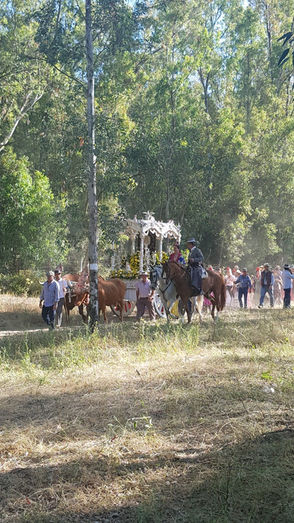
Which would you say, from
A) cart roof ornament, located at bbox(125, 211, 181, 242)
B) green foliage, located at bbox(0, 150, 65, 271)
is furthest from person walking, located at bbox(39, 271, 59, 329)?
green foliage, located at bbox(0, 150, 65, 271)

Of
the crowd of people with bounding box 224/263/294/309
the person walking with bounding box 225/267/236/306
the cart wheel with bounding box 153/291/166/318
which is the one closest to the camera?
the cart wheel with bounding box 153/291/166/318

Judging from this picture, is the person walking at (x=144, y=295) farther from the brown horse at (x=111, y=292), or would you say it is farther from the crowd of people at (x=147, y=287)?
the brown horse at (x=111, y=292)

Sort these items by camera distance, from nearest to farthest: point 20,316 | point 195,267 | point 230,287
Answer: point 195,267 → point 20,316 → point 230,287

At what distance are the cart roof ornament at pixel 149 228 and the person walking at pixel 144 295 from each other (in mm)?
2299

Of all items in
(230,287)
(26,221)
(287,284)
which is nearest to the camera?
(287,284)

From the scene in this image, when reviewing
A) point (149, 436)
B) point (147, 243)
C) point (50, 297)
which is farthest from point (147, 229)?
point (149, 436)

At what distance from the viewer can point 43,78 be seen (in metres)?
21.0

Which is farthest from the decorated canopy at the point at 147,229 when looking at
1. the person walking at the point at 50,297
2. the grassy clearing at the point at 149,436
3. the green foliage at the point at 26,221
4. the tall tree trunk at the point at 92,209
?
the grassy clearing at the point at 149,436

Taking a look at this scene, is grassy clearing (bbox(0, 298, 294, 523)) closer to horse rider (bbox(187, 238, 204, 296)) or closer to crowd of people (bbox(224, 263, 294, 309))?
horse rider (bbox(187, 238, 204, 296))

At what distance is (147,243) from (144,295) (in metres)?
4.28

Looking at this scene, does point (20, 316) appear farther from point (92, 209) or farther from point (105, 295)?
point (92, 209)

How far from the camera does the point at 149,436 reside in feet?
19.8

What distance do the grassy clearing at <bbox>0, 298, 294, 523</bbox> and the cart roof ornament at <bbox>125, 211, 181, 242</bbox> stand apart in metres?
9.62

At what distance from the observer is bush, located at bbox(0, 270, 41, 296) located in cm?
2472
